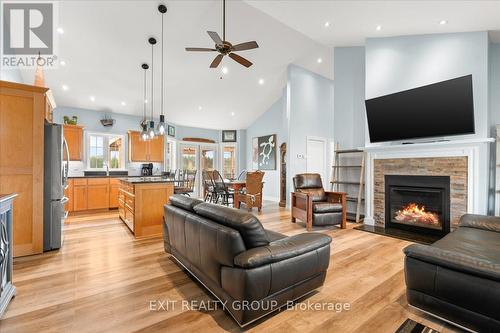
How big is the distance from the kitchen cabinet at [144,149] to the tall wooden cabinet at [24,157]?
3701 mm

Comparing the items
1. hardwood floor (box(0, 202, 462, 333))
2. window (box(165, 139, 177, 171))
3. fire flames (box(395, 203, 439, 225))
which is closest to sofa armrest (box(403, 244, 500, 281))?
hardwood floor (box(0, 202, 462, 333))

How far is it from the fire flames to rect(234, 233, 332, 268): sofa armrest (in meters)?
3.09

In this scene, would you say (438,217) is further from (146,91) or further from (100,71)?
(100,71)

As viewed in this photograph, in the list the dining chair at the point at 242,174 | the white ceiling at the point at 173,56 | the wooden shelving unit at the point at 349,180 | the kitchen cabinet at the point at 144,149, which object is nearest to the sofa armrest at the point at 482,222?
the wooden shelving unit at the point at 349,180

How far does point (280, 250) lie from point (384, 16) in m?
4.15

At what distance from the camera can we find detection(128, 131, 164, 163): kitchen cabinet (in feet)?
22.1

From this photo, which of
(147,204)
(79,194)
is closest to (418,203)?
(147,204)

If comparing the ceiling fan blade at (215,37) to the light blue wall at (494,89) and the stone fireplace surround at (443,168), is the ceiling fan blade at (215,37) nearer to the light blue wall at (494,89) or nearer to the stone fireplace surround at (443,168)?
the stone fireplace surround at (443,168)

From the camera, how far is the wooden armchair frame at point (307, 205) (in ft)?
14.1

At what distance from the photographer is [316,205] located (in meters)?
4.36

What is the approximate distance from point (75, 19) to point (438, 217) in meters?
7.04

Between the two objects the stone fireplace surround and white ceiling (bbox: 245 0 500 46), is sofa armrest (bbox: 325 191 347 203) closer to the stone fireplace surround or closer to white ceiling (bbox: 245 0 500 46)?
the stone fireplace surround

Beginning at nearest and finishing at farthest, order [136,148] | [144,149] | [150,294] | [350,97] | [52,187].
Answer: [150,294]
[52,187]
[350,97]
[136,148]
[144,149]

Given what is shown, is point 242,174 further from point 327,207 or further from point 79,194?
point 79,194
